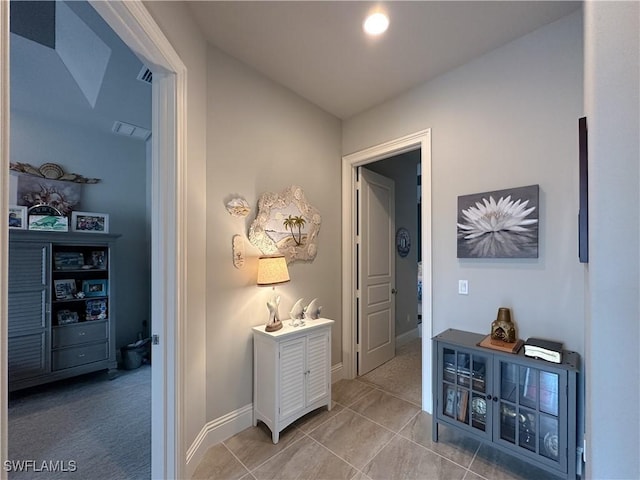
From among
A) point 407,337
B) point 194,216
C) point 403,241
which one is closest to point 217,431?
point 194,216

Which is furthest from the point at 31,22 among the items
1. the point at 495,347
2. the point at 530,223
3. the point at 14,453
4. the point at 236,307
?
the point at 495,347

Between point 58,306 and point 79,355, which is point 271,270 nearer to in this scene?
point 79,355

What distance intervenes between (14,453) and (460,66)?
4352 mm

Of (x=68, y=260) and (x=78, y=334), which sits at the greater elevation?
(x=68, y=260)

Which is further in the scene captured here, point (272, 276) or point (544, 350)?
point (272, 276)

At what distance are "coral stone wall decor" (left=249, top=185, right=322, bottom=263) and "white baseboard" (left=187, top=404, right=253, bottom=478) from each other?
4.14 feet

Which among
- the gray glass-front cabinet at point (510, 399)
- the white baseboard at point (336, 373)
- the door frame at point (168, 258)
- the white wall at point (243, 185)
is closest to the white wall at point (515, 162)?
the gray glass-front cabinet at point (510, 399)

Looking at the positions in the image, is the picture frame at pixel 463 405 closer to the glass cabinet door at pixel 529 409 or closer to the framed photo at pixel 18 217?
the glass cabinet door at pixel 529 409

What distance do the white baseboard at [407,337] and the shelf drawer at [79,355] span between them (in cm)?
371

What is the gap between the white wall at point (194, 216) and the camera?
1.68 m

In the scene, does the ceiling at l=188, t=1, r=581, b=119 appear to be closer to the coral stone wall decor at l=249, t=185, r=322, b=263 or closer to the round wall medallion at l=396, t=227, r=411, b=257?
the coral stone wall decor at l=249, t=185, r=322, b=263

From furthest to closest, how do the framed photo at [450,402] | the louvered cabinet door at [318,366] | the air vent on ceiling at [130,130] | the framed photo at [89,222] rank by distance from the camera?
the air vent on ceiling at [130,130] < the framed photo at [89,222] < the louvered cabinet door at [318,366] < the framed photo at [450,402]

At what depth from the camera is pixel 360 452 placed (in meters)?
1.94

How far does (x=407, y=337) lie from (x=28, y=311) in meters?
4.59
